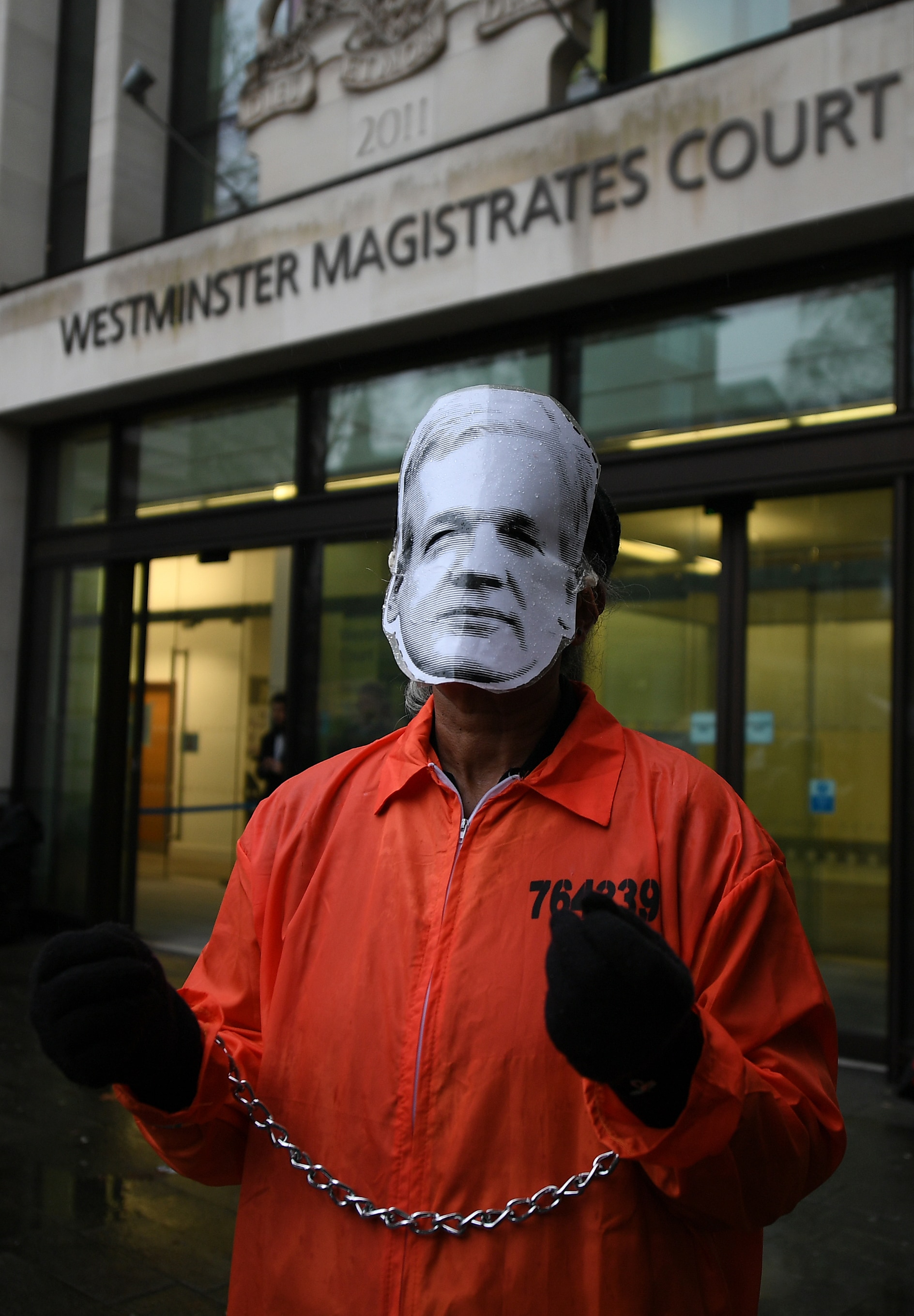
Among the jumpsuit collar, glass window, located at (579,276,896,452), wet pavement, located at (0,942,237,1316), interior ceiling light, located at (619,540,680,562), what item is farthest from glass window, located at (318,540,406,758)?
the jumpsuit collar

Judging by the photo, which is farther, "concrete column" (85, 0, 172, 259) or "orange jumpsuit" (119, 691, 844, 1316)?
"concrete column" (85, 0, 172, 259)

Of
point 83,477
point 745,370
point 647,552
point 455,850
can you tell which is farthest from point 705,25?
point 455,850

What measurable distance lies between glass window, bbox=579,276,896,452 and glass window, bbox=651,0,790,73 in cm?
145

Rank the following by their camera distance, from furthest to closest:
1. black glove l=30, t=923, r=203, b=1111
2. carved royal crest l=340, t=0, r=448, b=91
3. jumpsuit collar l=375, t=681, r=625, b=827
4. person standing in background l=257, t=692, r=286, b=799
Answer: person standing in background l=257, t=692, r=286, b=799
carved royal crest l=340, t=0, r=448, b=91
jumpsuit collar l=375, t=681, r=625, b=827
black glove l=30, t=923, r=203, b=1111

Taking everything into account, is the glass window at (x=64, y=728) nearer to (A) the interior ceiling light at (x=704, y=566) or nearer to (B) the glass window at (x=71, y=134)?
(B) the glass window at (x=71, y=134)

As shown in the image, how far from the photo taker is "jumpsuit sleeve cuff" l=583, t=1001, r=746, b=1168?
1219mm

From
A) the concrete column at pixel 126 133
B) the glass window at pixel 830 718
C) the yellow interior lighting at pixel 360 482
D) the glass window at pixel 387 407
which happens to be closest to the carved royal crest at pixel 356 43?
the concrete column at pixel 126 133

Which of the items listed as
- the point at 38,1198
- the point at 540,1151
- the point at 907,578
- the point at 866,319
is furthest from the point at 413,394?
the point at 540,1151

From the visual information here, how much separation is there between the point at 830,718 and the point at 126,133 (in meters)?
7.05

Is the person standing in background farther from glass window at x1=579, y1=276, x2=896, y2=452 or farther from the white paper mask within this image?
the white paper mask

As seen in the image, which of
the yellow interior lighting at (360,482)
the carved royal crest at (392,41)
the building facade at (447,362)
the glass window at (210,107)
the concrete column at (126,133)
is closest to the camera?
the building facade at (447,362)

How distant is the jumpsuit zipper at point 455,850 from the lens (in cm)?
149

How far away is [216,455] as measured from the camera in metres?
8.68

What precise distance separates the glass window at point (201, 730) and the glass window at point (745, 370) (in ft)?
9.92
